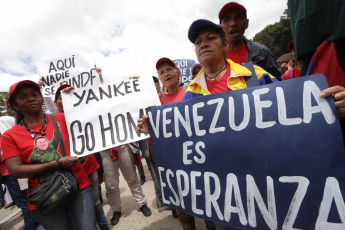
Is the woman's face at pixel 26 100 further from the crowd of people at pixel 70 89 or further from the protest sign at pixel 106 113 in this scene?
the protest sign at pixel 106 113

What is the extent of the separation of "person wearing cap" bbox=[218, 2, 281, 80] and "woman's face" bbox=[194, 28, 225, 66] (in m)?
0.89

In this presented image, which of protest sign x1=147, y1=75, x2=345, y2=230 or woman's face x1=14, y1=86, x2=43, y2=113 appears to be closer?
protest sign x1=147, y1=75, x2=345, y2=230

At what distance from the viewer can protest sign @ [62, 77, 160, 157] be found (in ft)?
6.39

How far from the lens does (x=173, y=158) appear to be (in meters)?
1.47

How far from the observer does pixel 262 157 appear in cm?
104

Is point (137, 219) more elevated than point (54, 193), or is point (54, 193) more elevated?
point (54, 193)

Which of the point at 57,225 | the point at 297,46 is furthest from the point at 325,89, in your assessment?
the point at 57,225

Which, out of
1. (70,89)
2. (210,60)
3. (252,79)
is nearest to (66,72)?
(70,89)

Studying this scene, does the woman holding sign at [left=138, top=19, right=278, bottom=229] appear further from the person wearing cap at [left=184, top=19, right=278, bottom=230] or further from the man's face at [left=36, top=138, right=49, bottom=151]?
the man's face at [left=36, top=138, right=49, bottom=151]

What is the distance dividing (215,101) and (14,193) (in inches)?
178

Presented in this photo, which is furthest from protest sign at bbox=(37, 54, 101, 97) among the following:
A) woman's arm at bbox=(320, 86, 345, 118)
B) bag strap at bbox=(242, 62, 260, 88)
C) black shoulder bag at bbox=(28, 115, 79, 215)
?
woman's arm at bbox=(320, 86, 345, 118)

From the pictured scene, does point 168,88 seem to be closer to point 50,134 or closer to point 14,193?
point 50,134

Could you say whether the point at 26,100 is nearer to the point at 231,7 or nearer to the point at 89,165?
the point at 89,165

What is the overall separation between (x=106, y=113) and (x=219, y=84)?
51.3 inches
